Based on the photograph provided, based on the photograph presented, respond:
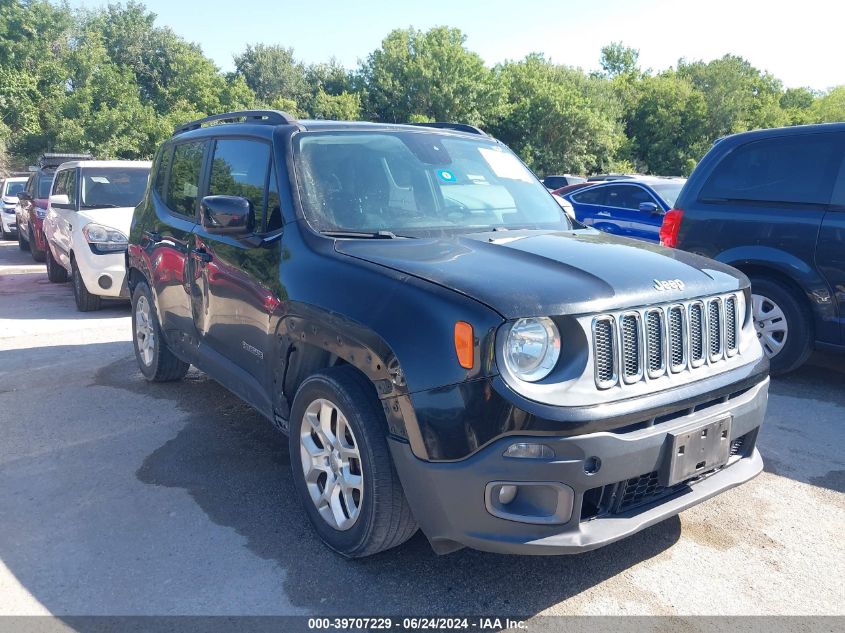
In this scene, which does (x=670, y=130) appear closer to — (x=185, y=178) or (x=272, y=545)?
(x=185, y=178)

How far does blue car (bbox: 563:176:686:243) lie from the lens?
396 inches

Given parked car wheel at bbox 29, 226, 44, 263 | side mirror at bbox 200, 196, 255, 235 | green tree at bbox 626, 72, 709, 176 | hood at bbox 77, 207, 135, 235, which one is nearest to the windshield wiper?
side mirror at bbox 200, 196, 255, 235

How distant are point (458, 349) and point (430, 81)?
45504 millimetres

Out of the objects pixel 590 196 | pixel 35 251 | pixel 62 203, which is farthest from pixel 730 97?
pixel 62 203

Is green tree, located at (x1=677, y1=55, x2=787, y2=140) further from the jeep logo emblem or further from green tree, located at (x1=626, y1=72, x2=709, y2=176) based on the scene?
the jeep logo emblem

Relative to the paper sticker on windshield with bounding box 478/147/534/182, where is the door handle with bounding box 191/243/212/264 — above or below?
below

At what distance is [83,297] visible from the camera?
880 centimetres

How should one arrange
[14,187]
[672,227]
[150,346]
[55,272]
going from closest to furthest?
[150,346] → [672,227] → [55,272] → [14,187]

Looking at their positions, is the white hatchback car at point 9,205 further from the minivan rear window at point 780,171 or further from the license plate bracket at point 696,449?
the license plate bracket at point 696,449

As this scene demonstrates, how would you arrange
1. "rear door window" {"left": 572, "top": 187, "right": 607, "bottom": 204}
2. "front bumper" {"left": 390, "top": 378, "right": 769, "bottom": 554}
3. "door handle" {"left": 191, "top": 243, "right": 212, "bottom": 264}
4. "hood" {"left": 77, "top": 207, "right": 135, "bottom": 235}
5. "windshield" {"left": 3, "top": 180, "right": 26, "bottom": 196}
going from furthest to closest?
"windshield" {"left": 3, "top": 180, "right": 26, "bottom": 196}, "rear door window" {"left": 572, "top": 187, "right": 607, "bottom": 204}, "hood" {"left": 77, "top": 207, "right": 135, "bottom": 235}, "door handle" {"left": 191, "top": 243, "right": 212, "bottom": 264}, "front bumper" {"left": 390, "top": 378, "right": 769, "bottom": 554}

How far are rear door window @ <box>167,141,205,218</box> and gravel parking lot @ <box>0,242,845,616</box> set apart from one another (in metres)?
1.46

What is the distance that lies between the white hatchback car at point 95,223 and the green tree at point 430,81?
36112 mm

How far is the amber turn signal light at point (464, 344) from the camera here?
2.51m

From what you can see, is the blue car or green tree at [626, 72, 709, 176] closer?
the blue car
